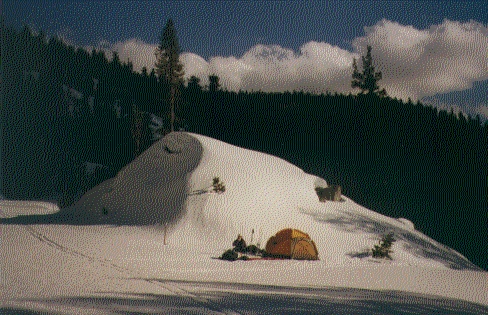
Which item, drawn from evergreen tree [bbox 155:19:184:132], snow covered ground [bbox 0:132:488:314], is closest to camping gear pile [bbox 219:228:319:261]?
snow covered ground [bbox 0:132:488:314]

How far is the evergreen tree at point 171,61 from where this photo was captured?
144 feet

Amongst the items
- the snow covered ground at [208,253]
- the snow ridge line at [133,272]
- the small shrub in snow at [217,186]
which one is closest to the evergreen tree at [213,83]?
the snow covered ground at [208,253]

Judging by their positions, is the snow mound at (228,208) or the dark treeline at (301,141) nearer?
the snow mound at (228,208)

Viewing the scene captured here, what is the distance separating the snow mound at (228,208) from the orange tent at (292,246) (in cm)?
90

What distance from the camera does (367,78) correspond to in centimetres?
5862

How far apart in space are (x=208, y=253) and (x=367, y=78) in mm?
47820

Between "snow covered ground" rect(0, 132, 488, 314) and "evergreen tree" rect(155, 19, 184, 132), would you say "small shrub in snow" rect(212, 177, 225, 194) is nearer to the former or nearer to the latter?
"snow covered ground" rect(0, 132, 488, 314)

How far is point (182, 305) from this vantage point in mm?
8375

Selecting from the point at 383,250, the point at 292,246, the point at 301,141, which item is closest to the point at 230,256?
the point at 292,246

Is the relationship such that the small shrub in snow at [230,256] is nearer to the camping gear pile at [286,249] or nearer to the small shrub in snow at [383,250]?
the camping gear pile at [286,249]

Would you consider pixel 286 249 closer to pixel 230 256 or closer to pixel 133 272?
pixel 230 256

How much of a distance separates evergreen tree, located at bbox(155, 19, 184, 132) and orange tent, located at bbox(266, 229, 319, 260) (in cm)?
2693

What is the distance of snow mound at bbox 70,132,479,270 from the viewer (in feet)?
74.0

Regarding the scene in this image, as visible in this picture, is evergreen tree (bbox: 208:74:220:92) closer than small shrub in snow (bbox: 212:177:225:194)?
No
